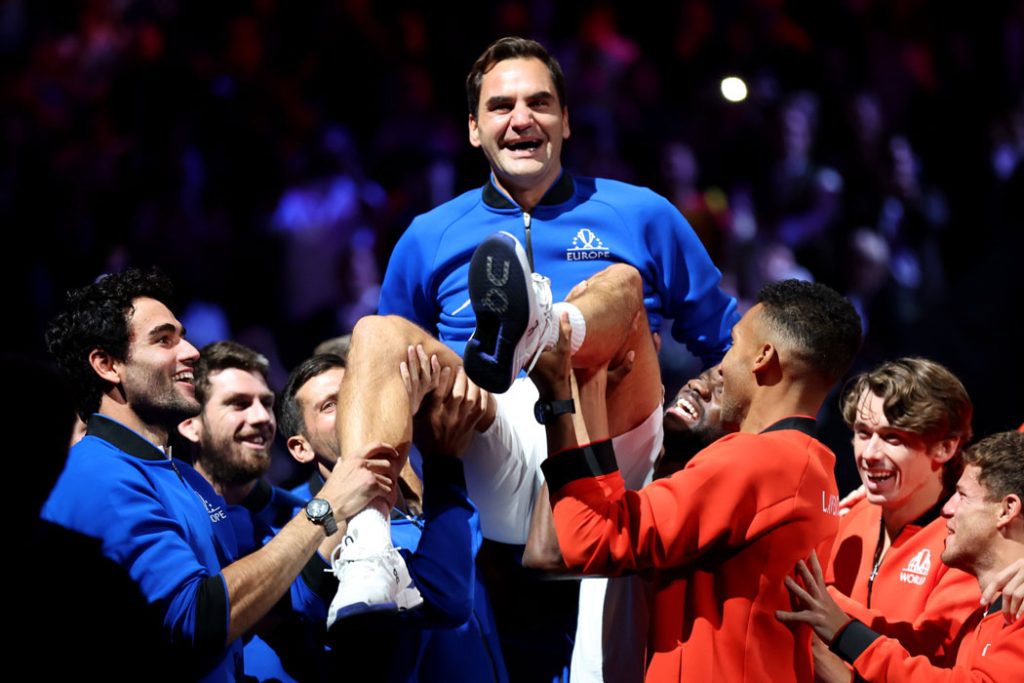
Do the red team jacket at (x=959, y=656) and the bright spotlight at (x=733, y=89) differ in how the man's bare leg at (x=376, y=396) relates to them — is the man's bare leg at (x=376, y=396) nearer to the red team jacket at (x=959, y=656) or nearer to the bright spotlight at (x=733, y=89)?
the red team jacket at (x=959, y=656)

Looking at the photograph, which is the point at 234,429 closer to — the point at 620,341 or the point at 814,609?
the point at 620,341

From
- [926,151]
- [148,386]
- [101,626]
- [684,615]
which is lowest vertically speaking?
[684,615]

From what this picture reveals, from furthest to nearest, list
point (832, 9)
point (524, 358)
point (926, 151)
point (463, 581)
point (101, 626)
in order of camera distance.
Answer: point (832, 9)
point (926, 151)
point (463, 581)
point (524, 358)
point (101, 626)

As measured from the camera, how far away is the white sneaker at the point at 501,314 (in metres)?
2.93

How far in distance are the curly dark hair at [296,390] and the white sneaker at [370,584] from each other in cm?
125

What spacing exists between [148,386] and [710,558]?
161 cm

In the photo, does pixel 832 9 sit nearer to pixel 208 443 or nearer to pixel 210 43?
pixel 210 43

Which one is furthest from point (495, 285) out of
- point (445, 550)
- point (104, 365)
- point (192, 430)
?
point (192, 430)

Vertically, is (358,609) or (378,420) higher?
(378,420)

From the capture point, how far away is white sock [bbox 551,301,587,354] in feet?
10.4

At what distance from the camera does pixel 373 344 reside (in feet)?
11.0

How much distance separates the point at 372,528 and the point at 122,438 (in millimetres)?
782

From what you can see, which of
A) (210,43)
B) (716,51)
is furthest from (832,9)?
(210,43)

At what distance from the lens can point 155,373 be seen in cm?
367
